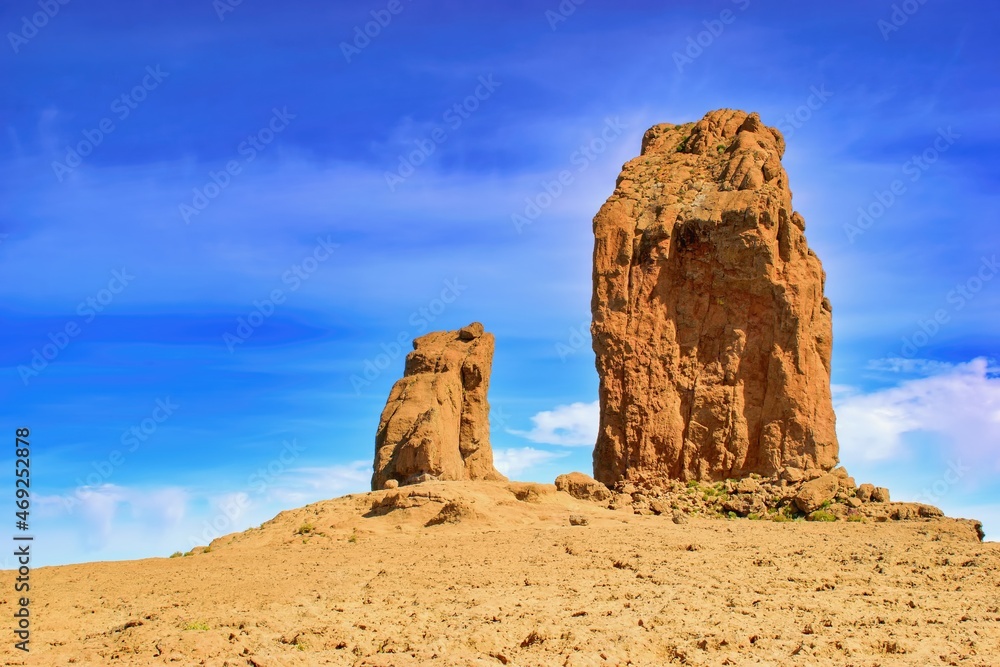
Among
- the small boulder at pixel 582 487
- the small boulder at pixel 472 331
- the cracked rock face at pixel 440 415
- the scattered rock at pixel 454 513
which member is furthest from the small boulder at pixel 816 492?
the small boulder at pixel 472 331

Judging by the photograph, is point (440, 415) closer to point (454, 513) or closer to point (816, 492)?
point (454, 513)

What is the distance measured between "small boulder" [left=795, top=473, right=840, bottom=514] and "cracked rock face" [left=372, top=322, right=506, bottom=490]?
8.73 metres

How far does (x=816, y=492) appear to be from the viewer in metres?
24.3

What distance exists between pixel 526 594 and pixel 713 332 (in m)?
13.3

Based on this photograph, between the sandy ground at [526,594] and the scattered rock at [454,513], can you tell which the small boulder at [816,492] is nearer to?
the sandy ground at [526,594]

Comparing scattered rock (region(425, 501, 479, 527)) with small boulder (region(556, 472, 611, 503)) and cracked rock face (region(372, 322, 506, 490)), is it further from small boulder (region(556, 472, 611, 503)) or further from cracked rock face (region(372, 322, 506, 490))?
cracked rock face (region(372, 322, 506, 490))

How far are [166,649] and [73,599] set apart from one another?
5.27 metres

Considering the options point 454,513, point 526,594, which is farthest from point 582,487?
point 526,594

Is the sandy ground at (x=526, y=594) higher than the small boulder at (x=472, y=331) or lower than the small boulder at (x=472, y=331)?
lower

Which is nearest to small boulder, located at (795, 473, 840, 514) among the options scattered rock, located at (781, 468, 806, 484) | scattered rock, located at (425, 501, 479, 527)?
scattered rock, located at (781, 468, 806, 484)

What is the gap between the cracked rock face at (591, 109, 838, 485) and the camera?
27.2 metres

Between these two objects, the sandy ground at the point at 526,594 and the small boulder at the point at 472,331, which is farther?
the small boulder at the point at 472,331

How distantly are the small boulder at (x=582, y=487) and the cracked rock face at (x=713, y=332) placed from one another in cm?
253

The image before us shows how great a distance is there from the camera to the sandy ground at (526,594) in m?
13.8
